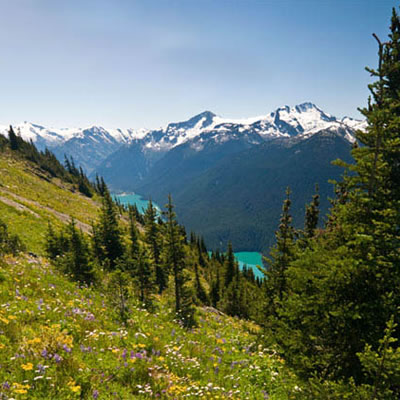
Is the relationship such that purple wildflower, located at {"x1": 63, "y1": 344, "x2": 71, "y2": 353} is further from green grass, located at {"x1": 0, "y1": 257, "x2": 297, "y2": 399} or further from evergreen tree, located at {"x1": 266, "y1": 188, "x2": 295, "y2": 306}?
evergreen tree, located at {"x1": 266, "y1": 188, "x2": 295, "y2": 306}

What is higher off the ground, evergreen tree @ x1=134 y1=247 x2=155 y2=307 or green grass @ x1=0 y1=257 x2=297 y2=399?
green grass @ x1=0 y1=257 x2=297 y2=399

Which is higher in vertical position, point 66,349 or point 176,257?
point 66,349

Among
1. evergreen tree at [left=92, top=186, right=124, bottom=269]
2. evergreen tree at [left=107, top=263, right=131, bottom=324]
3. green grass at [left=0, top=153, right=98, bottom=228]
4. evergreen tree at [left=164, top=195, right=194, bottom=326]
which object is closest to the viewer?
evergreen tree at [left=107, top=263, right=131, bottom=324]

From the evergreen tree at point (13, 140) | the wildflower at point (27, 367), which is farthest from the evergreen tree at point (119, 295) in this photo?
the evergreen tree at point (13, 140)

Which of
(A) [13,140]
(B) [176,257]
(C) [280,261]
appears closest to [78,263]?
(B) [176,257]

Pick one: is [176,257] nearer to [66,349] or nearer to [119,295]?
[119,295]

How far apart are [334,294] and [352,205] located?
8.20ft

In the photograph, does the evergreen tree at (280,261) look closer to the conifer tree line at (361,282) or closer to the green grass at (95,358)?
the green grass at (95,358)

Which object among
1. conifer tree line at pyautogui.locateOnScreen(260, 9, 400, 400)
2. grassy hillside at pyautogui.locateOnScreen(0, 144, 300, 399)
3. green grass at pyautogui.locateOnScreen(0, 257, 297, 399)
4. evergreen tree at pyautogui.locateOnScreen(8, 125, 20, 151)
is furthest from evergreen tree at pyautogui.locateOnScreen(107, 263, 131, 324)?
evergreen tree at pyautogui.locateOnScreen(8, 125, 20, 151)

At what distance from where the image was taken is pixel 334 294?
21.8ft

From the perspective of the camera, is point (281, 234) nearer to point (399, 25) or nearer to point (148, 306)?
point (148, 306)

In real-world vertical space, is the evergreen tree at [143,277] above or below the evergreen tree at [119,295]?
below

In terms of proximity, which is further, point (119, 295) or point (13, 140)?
point (13, 140)

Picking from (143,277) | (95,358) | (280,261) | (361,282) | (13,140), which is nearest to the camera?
(95,358)
